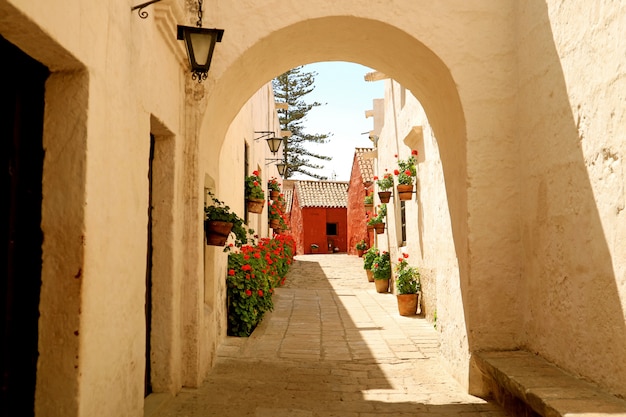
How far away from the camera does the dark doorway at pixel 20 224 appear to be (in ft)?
7.04

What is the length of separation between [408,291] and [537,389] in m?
5.24

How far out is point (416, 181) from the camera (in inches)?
353

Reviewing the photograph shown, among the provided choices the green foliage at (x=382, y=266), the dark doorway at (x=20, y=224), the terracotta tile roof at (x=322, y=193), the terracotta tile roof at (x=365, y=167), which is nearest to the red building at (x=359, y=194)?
the terracotta tile roof at (x=365, y=167)

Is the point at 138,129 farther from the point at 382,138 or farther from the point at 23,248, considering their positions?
the point at 382,138

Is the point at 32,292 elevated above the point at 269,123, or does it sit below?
below

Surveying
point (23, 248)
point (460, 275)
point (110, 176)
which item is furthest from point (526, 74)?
point (23, 248)

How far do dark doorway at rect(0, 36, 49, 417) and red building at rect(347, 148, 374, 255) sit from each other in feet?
47.7

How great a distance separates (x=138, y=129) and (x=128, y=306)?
107 cm

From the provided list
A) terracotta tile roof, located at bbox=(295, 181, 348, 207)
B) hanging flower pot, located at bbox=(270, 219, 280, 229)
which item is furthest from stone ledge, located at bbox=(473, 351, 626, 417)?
terracotta tile roof, located at bbox=(295, 181, 348, 207)

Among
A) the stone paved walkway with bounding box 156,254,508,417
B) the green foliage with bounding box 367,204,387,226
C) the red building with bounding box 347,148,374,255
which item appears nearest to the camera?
the stone paved walkway with bounding box 156,254,508,417

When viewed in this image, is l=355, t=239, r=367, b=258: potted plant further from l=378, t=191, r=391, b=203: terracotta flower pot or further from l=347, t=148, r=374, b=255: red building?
l=378, t=191, r=391, b=203: terracotta flower pot

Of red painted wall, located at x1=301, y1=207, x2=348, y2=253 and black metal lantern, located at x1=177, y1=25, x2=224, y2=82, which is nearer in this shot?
black metal lantern, located at x1=177, y1=25, x2=224, y2=82

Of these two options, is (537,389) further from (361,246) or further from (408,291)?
(361,246)

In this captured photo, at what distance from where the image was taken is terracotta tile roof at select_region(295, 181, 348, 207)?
26.3 m
